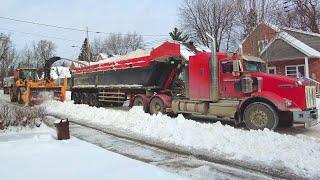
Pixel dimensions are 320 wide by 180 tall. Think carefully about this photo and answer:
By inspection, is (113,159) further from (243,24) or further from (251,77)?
(243,24)

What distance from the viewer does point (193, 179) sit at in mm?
7332

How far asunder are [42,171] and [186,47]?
35.1 feet

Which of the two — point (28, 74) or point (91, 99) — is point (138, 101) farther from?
point (28, 74)

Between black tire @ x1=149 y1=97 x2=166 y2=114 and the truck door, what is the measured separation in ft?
10.6

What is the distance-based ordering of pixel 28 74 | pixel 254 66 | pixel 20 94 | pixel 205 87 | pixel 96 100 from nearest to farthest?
pixel 254 66 < pixel 205 87 < pixel 96 100 < pixel 20 94 < pixel 28 74

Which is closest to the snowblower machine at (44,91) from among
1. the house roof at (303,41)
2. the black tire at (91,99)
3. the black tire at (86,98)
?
the black tire at (86,98)

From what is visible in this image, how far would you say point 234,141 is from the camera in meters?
10.2

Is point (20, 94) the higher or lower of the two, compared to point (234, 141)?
higher

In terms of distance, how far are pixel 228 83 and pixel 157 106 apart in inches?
161

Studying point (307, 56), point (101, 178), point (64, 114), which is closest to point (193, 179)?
point (101, 178)

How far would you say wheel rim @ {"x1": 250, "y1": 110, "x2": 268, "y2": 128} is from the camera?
1241 centimetres

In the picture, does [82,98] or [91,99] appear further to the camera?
[82,98]

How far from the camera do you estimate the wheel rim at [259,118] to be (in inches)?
488

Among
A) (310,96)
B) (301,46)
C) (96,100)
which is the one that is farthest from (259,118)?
(301,46)
